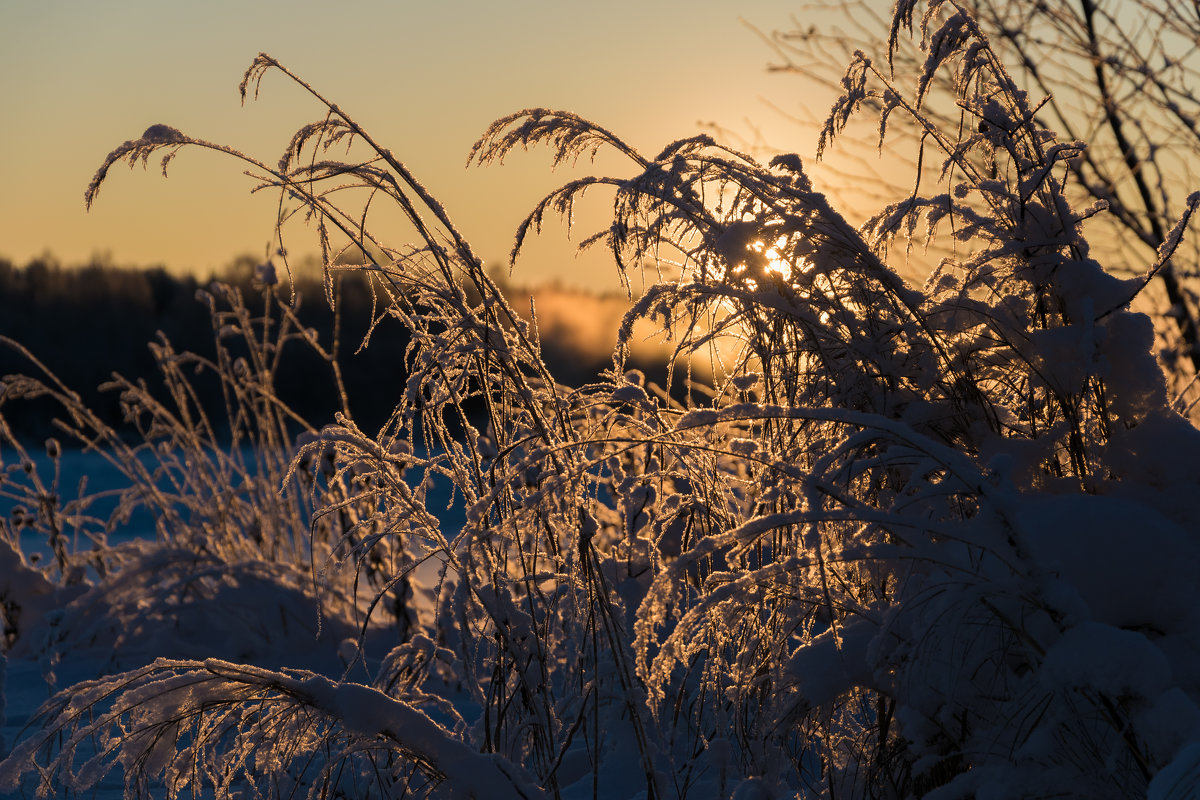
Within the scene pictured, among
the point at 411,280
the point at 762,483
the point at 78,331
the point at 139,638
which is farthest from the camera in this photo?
the point at 78,331

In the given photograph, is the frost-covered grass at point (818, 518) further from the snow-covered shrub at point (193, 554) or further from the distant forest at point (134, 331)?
the distant forest at point (134, 331)

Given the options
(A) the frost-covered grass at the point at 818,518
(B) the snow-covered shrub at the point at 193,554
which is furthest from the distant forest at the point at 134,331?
(A) the frost-covered grass at the point at 818,518

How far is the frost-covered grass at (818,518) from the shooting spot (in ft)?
4.60

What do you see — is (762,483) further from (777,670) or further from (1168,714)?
(1168,714)

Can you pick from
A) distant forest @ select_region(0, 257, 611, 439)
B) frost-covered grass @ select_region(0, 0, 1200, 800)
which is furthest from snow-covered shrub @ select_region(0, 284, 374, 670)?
distant forest @ select_region(0, 257, 611, 439)

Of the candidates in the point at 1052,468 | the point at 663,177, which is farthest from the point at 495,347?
the point at 1052,468

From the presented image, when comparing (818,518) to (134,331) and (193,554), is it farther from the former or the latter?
(134,331)

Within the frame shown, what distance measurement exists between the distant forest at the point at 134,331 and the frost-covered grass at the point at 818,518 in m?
17.1

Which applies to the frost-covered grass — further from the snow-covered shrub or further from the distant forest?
the distant forest

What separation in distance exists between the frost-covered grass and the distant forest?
1706cm

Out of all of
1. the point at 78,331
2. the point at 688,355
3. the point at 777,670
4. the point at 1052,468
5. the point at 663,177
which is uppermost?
the point at 78,331

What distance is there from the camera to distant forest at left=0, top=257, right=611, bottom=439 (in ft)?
66.9

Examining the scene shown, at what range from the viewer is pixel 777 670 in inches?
67.1

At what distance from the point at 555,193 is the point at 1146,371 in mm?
1090
